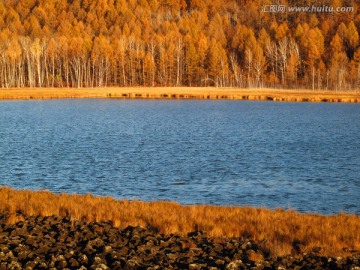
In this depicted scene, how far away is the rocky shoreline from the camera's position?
10605 millimetres

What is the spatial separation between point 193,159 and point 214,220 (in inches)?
728

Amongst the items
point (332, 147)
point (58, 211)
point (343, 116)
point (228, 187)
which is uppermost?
point (58, 211)

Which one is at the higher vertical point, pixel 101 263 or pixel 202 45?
pixel 101 263

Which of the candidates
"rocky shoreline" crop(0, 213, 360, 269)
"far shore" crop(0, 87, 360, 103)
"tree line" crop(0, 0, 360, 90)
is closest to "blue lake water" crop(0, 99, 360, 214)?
"rocky shoreline" crop(0, 213, 360, 269)

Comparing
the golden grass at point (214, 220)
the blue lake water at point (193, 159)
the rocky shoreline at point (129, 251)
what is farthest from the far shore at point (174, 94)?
the rocky shoreline at point (129, 251)

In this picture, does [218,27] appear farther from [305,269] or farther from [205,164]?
[305,269]

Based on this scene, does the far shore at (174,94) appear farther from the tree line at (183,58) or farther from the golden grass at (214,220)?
the golden grass at (214,220)

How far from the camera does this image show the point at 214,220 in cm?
1480

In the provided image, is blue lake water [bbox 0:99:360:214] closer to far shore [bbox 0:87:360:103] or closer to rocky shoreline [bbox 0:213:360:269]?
rocky shoreline [bbox 0:213:360:269]

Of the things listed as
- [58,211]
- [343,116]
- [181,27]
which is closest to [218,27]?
[181,27]

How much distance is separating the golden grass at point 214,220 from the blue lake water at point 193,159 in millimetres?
5544

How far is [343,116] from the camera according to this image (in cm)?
6456

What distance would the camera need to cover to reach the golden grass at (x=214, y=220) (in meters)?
12.6

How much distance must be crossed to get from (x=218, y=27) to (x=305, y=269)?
155m
